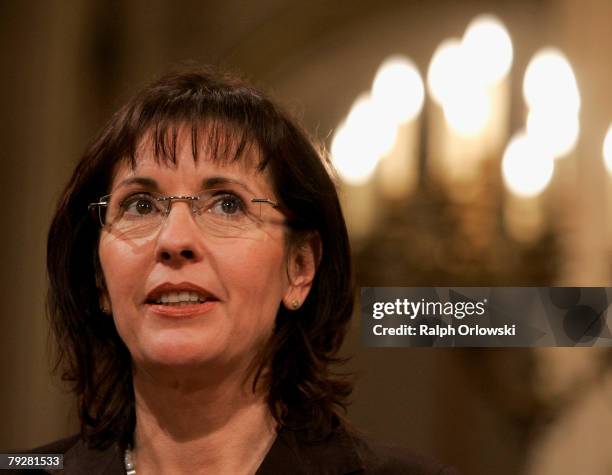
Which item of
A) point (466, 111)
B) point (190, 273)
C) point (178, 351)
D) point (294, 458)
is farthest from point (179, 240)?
point (466, 111)

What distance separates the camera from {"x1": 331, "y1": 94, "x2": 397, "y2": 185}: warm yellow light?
2.45 m

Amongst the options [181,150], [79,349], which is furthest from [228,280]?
[79,349]

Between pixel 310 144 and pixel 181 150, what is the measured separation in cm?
28

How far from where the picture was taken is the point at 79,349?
2043 millimetres

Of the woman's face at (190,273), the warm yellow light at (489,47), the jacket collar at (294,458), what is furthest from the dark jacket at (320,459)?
the warm yellow light at (489,47)

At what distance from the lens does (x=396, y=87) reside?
8.07 ft

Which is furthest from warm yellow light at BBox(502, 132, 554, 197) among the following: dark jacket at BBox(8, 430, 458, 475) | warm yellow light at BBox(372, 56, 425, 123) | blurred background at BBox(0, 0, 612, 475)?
dark jacket at BBox(8, 430, 458, 475)

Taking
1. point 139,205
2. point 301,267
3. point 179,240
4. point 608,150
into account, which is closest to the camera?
point 179,240

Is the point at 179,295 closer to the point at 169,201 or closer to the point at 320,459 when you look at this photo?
the point at 169,201

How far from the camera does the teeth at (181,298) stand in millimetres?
1756

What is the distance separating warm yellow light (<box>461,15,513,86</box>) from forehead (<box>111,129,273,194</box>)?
2.64 ft

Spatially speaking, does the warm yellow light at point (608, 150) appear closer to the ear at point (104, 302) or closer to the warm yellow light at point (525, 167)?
the warm yellow light at point (525, 167)

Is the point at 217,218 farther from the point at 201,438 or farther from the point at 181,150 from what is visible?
the point at 201,438

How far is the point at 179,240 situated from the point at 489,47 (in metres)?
1.04
